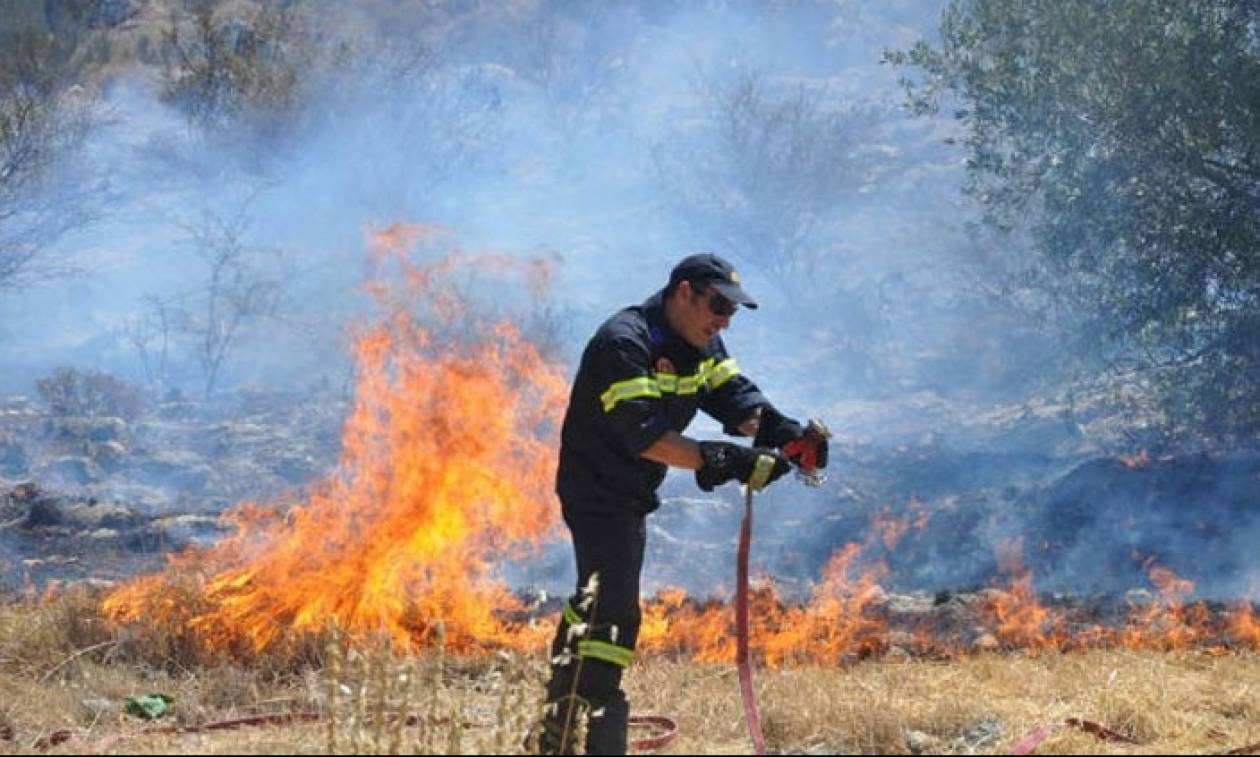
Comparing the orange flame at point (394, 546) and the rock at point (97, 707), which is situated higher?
the orange flame at point (394, 546)

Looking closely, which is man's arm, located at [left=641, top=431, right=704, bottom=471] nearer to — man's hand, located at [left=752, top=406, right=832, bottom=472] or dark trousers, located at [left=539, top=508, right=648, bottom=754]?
dark trousers, located at [left=539, top=508, right=648, bottom=754]

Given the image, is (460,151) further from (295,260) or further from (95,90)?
(95,90)

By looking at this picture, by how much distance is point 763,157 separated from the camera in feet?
79.7

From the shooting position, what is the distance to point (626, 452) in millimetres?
5117

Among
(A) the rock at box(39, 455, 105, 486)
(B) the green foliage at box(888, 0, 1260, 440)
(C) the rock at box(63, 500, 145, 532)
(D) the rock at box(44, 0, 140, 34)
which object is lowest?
(C) the rock at box(63, 500, 145, 532)

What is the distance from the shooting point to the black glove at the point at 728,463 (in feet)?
15.9

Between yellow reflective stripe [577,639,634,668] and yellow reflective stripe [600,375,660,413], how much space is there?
0.84m

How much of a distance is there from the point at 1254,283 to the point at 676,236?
506 inches

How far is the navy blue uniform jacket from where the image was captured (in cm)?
495

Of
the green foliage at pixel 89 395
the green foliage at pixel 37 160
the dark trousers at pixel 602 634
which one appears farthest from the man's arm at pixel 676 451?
the green foliage at pixel 37 160

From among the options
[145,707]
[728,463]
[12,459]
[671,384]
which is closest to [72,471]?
[12,459]

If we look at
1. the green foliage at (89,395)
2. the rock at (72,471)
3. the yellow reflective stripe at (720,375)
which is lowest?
the yellow reflective stripe at (720,375)

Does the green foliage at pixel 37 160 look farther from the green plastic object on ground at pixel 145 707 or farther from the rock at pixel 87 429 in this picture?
the green plastic object on ground at pixel 145 707

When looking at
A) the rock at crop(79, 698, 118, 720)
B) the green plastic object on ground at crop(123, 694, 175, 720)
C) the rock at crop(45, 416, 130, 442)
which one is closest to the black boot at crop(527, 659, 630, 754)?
the green plastic object on ground at crop(123, 694, 175, 720)
